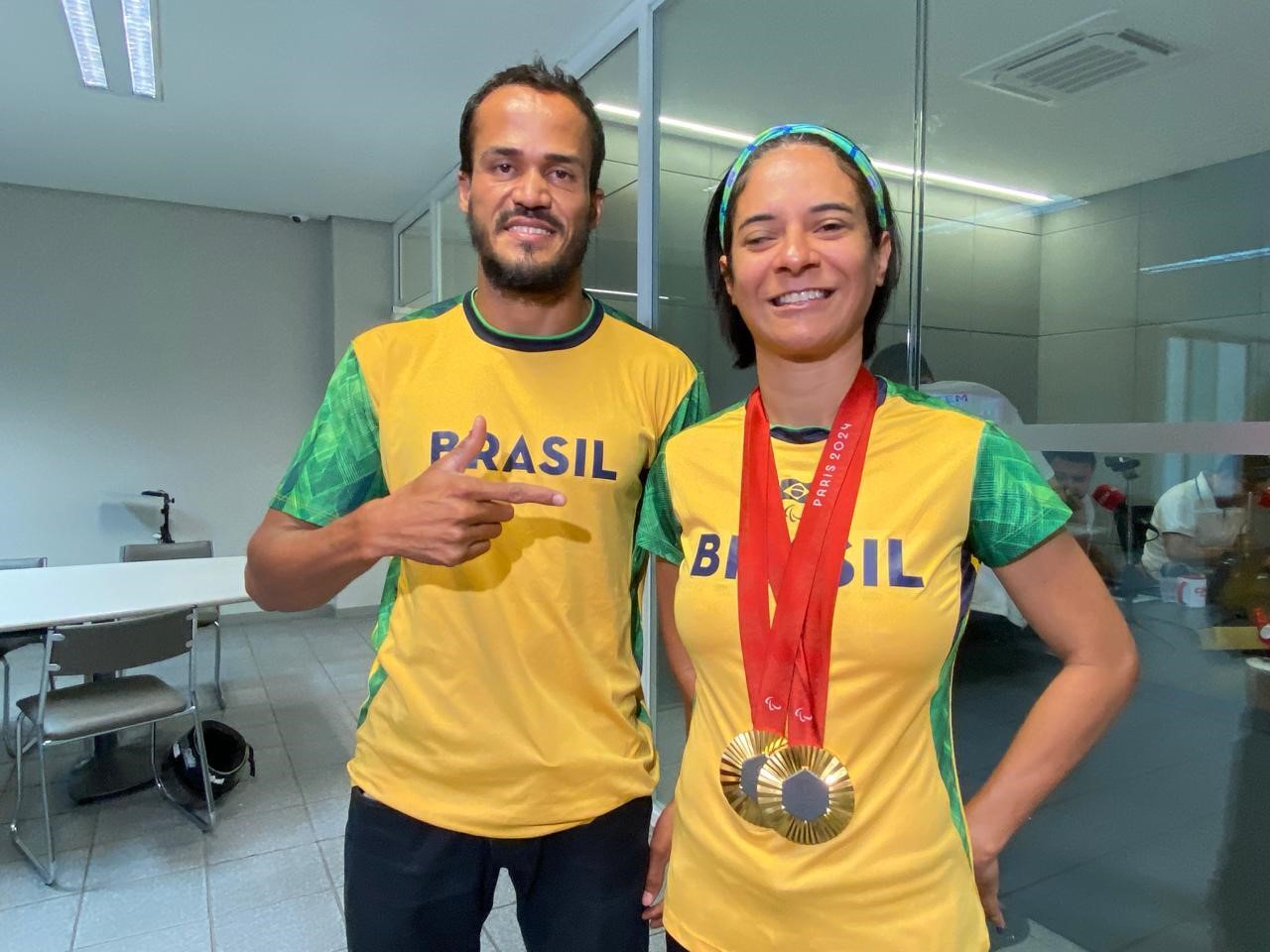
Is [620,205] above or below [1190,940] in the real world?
above

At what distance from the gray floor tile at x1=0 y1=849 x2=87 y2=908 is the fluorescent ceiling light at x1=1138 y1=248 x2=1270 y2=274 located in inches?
140

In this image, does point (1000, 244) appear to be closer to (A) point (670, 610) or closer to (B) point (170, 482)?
(A) point (670, 610)

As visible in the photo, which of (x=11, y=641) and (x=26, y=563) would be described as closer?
(x=11, y=641)

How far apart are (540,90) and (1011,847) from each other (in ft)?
6.92

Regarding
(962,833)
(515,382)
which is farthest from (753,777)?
(515,382)

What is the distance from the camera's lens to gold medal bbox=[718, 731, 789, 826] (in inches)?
35.6

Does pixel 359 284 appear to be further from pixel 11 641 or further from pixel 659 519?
pixel 659 519

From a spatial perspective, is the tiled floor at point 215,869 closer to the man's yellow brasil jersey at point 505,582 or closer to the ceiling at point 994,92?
the man's yellow brasil jersey at point 505,582

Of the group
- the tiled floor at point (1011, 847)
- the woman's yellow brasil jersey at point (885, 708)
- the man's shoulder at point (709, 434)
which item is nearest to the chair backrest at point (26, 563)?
the tiled floor at point (1011, 847)

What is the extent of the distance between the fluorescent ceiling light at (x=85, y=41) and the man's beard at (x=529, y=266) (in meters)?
2.91

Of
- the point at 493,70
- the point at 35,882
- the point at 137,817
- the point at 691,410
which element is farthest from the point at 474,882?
the point at 493,70

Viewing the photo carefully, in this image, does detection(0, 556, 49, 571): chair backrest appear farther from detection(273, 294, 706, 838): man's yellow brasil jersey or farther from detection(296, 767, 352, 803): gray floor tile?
detection(273, 294, 706, 838): man's yellow brasil jersey

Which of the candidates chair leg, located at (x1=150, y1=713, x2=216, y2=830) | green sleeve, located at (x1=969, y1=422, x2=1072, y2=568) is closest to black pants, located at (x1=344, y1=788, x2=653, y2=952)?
green sleeve, located at (x1=969, y1=422, x2=1072, y2=568)

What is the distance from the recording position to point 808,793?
878 mm
